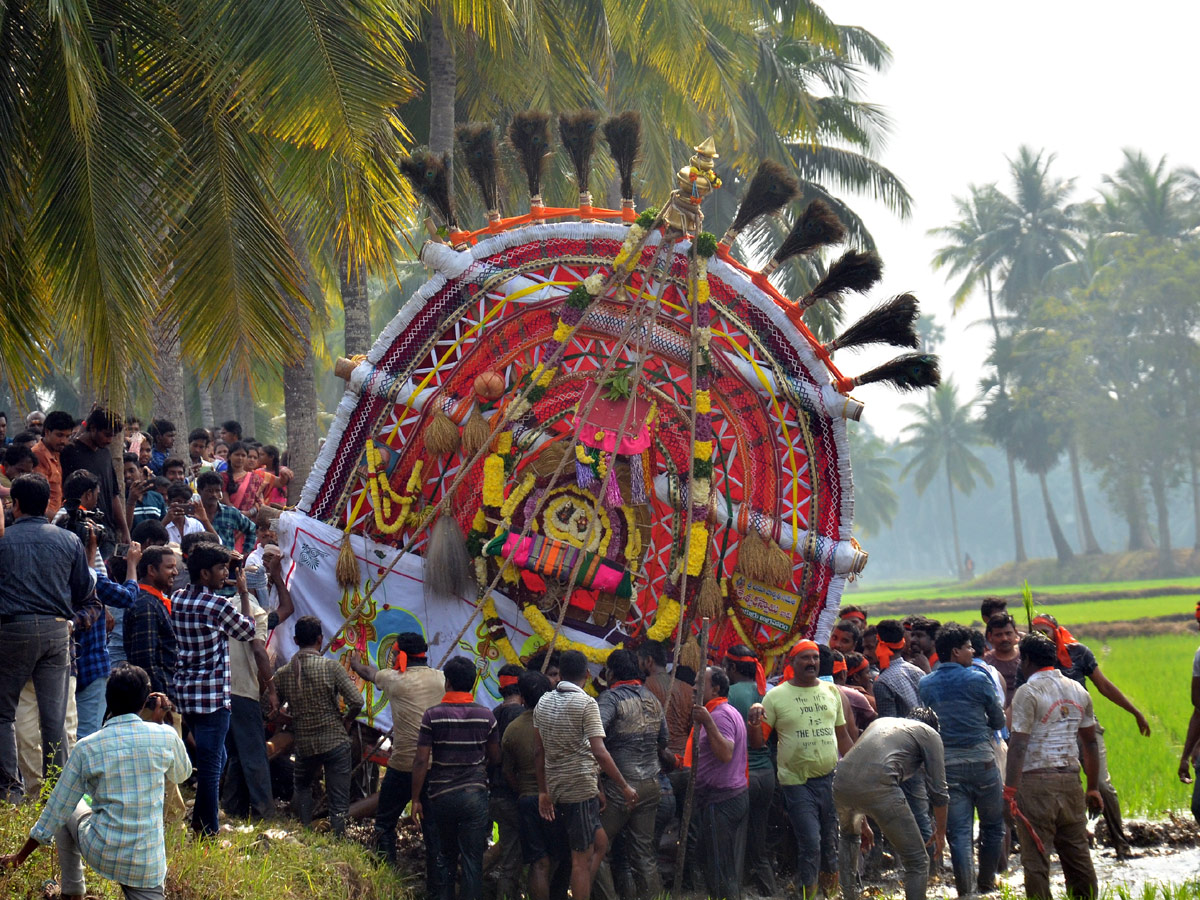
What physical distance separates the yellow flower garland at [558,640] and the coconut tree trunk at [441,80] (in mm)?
6107

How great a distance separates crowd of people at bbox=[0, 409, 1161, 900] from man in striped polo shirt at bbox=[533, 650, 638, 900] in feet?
0.04

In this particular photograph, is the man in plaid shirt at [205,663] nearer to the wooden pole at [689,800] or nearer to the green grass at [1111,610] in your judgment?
the wooden pole at [689,800]

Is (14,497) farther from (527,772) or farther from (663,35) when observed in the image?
(663,35)

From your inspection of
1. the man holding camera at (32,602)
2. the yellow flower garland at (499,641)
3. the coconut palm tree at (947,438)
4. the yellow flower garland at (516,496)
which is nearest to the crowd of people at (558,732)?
the man holding camera at (32,602)

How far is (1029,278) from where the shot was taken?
160 feet

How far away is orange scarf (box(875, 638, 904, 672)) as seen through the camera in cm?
887

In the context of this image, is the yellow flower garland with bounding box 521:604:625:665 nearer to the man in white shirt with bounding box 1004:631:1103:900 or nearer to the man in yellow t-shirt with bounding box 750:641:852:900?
the man in yellow t-shirt with bounding box 750:641:852:900

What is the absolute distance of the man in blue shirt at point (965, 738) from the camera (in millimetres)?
7656

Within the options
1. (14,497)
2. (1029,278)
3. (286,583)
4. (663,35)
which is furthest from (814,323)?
(1029,278)

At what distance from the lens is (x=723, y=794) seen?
25.3 ft

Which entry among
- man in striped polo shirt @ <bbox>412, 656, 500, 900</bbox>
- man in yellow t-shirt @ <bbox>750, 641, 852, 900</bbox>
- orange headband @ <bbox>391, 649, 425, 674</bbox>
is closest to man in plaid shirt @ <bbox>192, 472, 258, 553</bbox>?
orange headband @ <bbox>391, 649, 425, 674</bbox>

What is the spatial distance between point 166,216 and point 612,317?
10.5 ft

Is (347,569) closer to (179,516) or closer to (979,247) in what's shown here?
(179,516)

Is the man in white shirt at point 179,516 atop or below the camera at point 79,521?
A: atop
